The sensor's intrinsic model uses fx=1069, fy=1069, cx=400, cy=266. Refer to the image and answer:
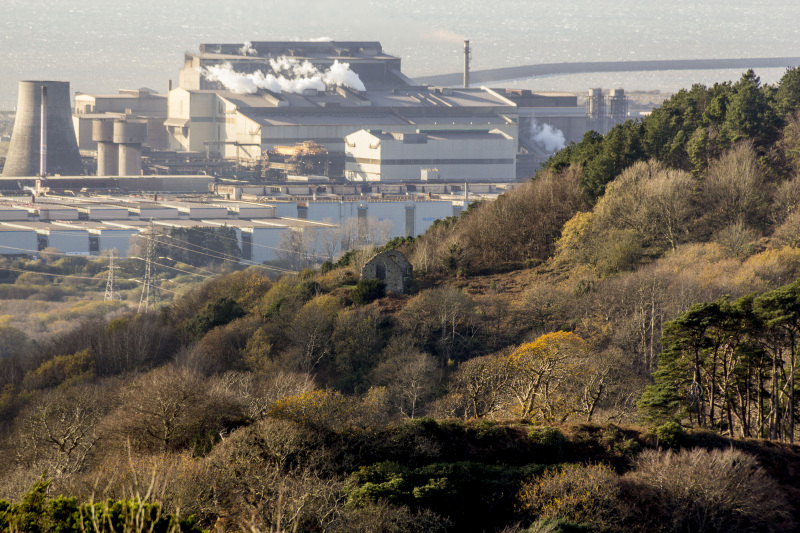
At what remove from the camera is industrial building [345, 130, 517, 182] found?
281 feet

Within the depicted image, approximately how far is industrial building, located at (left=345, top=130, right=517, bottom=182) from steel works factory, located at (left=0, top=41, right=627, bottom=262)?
0.11 metres

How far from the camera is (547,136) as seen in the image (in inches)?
3989

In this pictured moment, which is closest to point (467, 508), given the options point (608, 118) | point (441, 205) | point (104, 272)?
point (104, 272)

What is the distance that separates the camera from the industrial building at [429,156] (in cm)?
8550

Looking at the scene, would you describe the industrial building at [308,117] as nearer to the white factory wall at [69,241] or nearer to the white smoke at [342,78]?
→ the white smoke at [342,78]

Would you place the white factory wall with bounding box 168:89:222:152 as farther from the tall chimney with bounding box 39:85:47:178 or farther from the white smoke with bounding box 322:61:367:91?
the tall chimney with bounding box 39:85:47:178

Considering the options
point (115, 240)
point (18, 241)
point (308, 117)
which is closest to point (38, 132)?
point (308, 117)

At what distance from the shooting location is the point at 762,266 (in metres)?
26.8

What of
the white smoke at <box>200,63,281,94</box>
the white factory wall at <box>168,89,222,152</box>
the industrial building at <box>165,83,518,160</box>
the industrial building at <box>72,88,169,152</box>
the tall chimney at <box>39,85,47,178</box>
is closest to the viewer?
the tall chimney at <box>39,85,47,178</box>

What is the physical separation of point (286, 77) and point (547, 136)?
84.5ft

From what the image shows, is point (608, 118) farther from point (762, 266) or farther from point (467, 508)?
point (467, 508)

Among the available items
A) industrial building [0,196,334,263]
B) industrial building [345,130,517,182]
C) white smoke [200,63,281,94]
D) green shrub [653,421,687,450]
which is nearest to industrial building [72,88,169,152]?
white smoke [200,63,281,94]

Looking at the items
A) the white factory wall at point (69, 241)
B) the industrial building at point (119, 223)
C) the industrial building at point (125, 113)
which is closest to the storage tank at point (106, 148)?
the industrial building at point (125, 113)

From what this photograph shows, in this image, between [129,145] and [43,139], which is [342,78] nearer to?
[129,145]
